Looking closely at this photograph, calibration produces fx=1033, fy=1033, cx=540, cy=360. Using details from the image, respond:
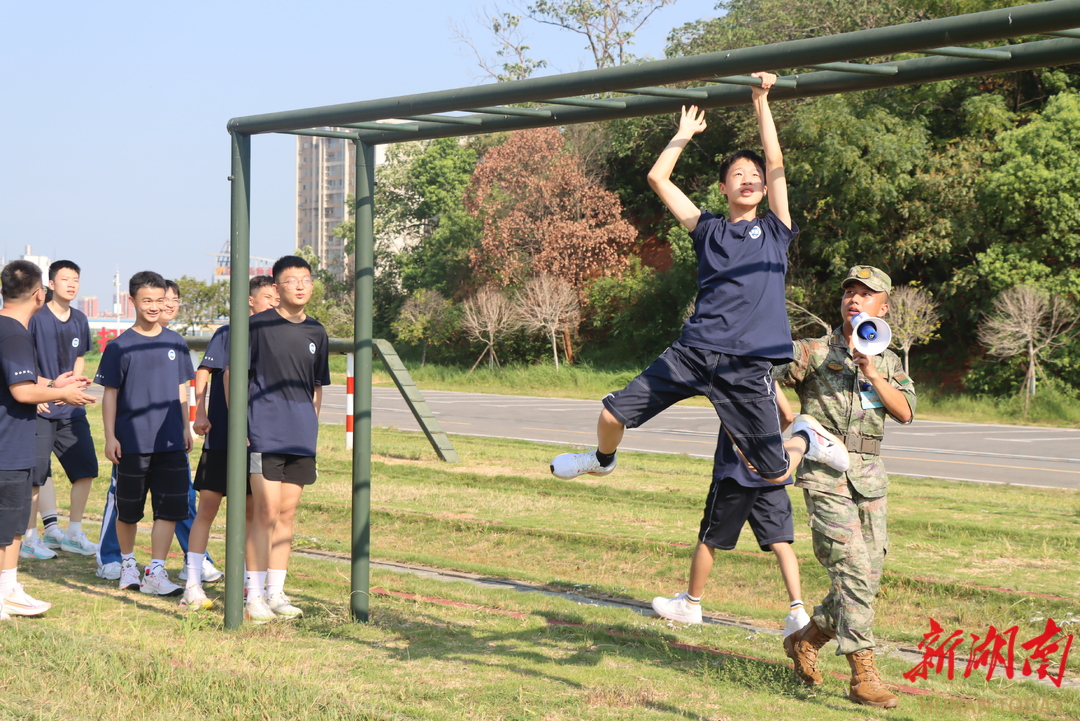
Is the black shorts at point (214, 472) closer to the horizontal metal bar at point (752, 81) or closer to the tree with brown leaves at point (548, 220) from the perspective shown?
the horizontal metal bar at point (752, 81)

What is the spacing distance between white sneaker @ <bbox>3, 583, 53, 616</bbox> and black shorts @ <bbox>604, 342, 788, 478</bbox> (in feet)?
12.3

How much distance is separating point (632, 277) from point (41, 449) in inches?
1376

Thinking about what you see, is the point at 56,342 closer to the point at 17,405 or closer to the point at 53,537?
the point at 53,537

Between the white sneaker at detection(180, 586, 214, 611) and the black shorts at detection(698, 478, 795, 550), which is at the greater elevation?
the black shorts at detection(698, 478, 795, 550)

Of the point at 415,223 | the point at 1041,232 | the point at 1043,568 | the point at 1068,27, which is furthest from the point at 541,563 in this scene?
the point at 415,223

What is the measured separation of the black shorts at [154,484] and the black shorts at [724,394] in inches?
143

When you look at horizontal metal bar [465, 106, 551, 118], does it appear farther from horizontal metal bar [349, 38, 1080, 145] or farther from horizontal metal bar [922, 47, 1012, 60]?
horizontal metal bar [922, 47, 1012, 60]

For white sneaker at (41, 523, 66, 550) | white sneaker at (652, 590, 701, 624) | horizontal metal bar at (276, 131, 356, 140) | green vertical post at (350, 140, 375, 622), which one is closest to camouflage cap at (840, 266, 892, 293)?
white sneaker at (652, 590, 701, 624)

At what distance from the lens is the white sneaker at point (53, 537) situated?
26.9ft

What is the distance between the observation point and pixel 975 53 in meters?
3.81

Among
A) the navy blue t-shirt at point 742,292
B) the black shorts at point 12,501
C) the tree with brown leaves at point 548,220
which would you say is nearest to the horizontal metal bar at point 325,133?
the navy blue t-shirt at point 742,292

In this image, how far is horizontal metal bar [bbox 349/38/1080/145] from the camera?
382 centimetres

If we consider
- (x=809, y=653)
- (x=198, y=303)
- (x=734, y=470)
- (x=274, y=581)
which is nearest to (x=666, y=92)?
(x=734, y=470)

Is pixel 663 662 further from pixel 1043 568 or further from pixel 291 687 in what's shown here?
pixel 1043 568
